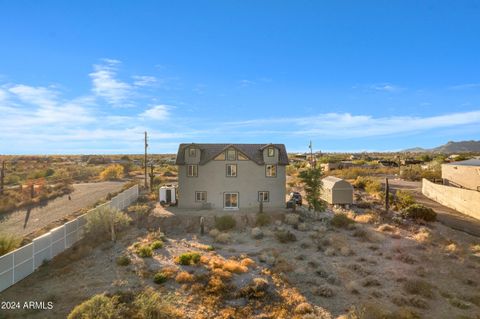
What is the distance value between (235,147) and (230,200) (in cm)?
573

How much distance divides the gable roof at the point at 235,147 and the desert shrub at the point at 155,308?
18918 millimetres

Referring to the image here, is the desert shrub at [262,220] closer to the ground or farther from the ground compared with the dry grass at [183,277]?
farther from the ground

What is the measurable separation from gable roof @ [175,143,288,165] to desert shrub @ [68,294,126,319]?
64.0ft

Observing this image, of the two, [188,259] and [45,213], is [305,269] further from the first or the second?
[45,213]

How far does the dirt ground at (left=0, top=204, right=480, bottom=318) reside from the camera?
15164 mm

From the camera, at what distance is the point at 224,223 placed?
27297 millimetres

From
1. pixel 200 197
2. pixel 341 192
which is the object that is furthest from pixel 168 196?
pixel 341 192

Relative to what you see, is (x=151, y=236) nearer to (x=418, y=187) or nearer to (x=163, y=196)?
(x=163, y=196)

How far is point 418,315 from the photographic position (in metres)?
14.2

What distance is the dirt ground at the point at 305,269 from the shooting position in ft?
49.8

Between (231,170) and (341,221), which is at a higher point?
(231,170)

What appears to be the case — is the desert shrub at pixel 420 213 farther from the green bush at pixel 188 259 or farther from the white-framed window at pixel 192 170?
the green bush at pixel 188 259

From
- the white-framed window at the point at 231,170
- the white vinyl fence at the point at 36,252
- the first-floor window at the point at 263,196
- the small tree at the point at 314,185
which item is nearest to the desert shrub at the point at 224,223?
the first-floor window at the point at 263,196

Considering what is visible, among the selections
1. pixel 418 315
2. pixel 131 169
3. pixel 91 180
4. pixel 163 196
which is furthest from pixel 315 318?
pixel 131 169
